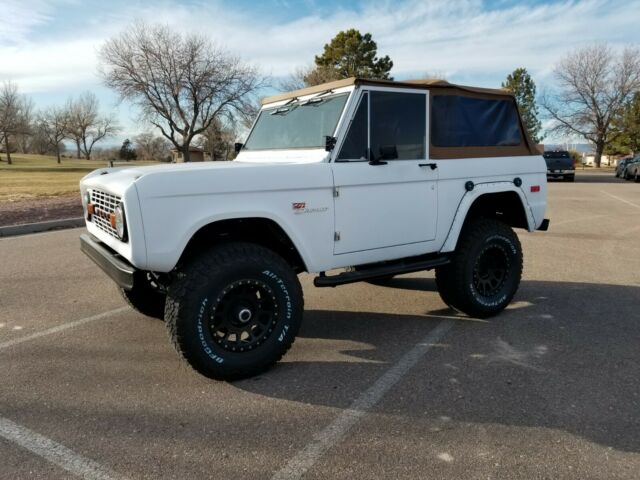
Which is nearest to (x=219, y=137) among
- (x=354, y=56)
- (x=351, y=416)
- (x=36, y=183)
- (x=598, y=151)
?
(x=354, y=56)

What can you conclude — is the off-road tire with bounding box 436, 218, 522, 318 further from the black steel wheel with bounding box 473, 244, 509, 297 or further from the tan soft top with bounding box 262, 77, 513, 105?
the tan soft top with bounding box 262, 77, 513, 105

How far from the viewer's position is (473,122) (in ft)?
15.0

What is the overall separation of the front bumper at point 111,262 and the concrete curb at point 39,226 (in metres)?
7.50

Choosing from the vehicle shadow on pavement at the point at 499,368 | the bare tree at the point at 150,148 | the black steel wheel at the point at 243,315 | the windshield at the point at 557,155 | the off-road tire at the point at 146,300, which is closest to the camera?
the vehicle shadow on pavement at the point at 499,368

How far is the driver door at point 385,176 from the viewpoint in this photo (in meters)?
3.73

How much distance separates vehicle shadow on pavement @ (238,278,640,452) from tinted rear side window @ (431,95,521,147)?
167 cm

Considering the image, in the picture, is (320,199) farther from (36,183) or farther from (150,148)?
(150,148)

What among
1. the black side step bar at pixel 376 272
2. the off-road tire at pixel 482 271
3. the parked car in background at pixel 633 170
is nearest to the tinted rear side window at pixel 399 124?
the black side step bar at pixel 376 272

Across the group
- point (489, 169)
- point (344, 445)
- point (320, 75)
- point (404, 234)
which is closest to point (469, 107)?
point (489, 169)

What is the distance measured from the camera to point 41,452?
2615 mm

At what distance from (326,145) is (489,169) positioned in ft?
5.72

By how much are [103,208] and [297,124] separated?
1.75m

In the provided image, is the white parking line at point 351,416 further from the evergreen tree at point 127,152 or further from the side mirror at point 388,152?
the evergreen tree at point 127,152

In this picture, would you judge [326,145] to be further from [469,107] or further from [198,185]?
[469,107]
